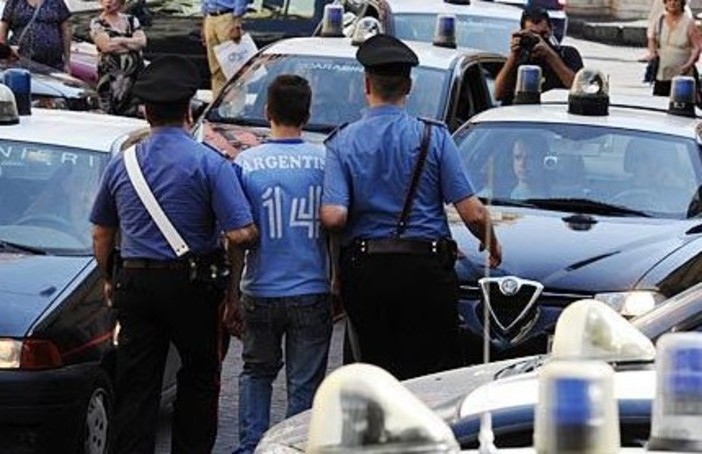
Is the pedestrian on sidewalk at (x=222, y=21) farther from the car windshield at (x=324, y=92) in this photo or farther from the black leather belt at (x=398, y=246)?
the black leather belt at (x=398, y=246)

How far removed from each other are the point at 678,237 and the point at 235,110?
3796 mm

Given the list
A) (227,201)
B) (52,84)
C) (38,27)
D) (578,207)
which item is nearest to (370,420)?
(227,201)

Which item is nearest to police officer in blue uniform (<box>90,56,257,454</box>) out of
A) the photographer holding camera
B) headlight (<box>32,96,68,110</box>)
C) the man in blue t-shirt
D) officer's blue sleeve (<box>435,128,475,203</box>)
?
the man in blue t-shirt

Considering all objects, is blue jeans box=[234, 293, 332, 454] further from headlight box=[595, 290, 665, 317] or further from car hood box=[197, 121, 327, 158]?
car hood box=[197, 121, 327, 158]

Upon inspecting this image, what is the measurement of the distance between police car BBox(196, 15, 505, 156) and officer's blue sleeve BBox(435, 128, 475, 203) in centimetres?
411

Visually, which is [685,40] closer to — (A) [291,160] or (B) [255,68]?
(B) [255,68]

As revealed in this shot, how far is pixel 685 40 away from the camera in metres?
14.7

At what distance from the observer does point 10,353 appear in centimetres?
646

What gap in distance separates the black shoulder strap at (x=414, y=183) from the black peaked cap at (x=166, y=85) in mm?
850

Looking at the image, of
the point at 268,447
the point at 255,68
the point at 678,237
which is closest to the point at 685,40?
the point at 255,68

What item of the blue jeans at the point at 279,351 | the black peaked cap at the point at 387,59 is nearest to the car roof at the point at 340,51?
the black peaked cap at the point at 387,59

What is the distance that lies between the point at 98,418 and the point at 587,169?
10.8 ft

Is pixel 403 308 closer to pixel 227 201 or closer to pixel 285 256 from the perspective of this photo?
pixel 285 256

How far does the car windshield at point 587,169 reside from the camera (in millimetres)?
8828
